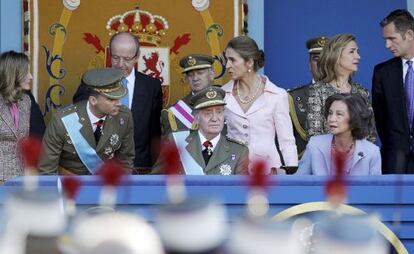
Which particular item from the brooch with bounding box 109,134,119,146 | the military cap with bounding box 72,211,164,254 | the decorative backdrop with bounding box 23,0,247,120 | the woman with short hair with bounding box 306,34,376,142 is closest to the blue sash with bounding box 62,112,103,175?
the brooch with bounding box 109,134,119,146

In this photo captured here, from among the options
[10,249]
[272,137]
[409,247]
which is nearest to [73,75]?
[272,137]

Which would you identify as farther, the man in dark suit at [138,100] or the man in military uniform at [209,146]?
the man in dark suit at [138,100]

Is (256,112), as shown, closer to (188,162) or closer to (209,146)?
(209,146)

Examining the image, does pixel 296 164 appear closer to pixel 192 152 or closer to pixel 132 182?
pixel 192 152

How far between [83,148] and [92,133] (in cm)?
12

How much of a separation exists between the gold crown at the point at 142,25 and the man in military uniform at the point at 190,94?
83 centimetres

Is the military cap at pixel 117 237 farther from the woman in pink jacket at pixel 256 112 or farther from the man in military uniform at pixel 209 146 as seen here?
the woman in pink jacket at pixel 256 112

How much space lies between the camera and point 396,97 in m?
6.57

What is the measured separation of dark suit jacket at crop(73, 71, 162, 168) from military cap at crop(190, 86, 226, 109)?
77 cm

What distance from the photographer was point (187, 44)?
7641 mm

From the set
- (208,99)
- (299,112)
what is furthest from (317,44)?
(208,99)

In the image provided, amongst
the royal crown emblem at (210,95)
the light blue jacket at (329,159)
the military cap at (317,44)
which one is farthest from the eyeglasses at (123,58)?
the light blue jacket at (329,159)

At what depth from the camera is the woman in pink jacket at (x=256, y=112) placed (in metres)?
6.35

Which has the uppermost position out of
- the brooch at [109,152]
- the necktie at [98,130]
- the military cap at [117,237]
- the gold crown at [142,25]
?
the gold crown at [142,25]
